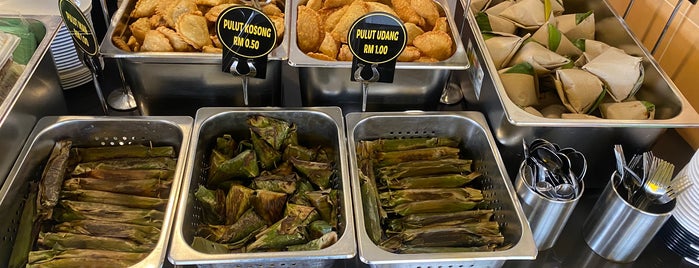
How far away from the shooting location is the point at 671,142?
4.90ft

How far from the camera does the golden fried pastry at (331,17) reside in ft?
4.78

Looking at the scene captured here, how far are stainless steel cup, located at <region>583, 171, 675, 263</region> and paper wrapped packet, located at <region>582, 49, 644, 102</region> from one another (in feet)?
1.06

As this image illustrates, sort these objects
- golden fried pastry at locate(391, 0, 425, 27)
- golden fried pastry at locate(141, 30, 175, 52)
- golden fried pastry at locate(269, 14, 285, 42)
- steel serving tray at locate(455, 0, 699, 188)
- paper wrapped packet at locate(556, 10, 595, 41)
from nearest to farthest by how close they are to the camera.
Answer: steel serving tray at locate(455, 0, 699, 188), golden fried pastry at locate(141, 30, 175, 52), golden fried pastry at locate(269, 14, 285, 42), golden fried pastry at locate(391, 0, 425, 27), paper wrapped packet at locate(556, 10, 595, 41)

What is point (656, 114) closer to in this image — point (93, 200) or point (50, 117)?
point (93, 200)

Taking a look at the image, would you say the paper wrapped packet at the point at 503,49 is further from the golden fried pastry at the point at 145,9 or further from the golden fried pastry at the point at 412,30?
the golden fried pastry at the point at 145,9

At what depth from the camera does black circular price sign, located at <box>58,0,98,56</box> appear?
44.6 inches

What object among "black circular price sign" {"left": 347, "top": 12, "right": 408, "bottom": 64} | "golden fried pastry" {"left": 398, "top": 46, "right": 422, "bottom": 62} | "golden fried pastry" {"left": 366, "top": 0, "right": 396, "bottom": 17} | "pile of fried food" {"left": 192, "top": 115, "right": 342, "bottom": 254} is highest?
"black circular price sign" {"left": 347, "top": 12, "right": 408, "bottom": 64}

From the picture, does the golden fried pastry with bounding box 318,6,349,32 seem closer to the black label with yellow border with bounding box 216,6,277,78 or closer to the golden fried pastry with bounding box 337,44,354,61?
the golden fried pastry with bounding box 337,44,354,61

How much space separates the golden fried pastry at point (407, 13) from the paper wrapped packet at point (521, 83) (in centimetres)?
29

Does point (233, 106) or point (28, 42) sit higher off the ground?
point (28, 42)

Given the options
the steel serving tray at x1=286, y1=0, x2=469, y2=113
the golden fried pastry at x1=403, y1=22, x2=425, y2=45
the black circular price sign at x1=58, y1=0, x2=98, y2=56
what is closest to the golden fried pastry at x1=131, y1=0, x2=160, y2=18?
the black circular price sign at x1=58, y1=0, x2=98, y2=56

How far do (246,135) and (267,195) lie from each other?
0.77ft

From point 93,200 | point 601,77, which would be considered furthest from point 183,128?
point 601,77

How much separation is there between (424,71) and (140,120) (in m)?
0.70
